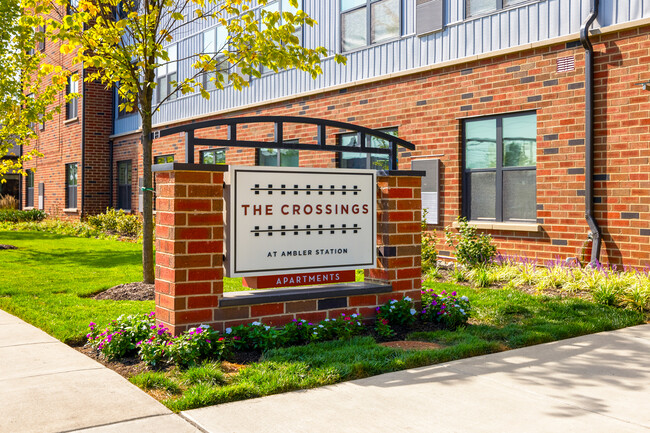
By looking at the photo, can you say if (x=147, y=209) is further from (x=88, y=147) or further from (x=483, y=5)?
(x=88, y=147)

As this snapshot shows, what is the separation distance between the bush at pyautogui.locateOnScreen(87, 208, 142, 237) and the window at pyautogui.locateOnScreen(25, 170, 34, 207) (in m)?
8.96

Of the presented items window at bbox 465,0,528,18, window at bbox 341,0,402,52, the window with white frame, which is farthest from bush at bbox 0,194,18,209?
window at bbox 465,0,528,18

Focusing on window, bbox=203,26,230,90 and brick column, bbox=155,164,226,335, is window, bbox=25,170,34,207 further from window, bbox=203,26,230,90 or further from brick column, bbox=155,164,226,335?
brick column, bbox=155,164,226,335

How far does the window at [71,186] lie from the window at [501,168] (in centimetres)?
1819

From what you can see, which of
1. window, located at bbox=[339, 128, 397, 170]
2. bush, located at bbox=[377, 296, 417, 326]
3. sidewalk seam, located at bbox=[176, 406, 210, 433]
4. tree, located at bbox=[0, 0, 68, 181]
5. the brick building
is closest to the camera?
sidewalk seam, located at bbox=[176, 406, 210, 433]

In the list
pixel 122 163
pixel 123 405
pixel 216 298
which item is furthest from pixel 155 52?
pixel 122 163

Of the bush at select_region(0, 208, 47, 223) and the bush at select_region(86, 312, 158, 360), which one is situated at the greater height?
the bush at select_region(0, 208, 47, 223)

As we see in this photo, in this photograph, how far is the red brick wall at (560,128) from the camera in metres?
9.37

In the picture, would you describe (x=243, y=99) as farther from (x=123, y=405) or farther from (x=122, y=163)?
(x=123, y=405)

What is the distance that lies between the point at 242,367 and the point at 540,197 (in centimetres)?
685

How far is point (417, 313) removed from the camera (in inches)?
270

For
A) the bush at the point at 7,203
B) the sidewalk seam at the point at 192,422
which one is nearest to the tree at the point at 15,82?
the sidewalk seam at the point at 192,422

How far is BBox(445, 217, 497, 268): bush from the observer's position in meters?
10.6

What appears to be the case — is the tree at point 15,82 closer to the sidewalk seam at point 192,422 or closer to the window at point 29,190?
the sidewalk seam at point 192,422
